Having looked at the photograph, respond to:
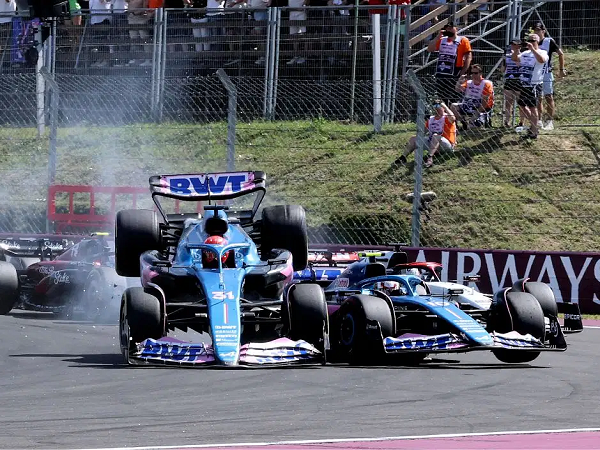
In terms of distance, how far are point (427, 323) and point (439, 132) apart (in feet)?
22.0

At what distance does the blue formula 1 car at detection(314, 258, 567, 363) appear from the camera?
34.3 feet

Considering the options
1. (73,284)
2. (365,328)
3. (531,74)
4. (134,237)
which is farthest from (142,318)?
(531,74)

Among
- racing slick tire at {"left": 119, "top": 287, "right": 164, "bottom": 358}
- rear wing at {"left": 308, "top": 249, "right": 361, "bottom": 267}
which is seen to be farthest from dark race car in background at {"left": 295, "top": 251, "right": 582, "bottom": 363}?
rear wing at {"left": 308, "top": 249, "right": 361, "bottom": 267}

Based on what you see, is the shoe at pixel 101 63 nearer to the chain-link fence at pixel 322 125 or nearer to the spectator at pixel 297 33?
the chain-link fence at pixel 322 125

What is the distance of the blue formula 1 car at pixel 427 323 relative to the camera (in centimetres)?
1045

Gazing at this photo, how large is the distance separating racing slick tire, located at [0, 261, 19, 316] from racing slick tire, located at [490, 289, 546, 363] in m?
5.58

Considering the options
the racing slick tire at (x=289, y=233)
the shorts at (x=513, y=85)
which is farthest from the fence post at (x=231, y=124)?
the racing slick tire at (x=289, y=233)

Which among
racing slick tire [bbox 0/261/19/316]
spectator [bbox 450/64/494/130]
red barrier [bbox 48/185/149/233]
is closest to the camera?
racing slick tire [bbox 0/261/19/316]

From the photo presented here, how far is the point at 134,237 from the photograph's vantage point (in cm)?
1143

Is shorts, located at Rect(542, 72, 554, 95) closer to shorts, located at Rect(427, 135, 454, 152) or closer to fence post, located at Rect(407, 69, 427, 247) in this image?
shorts, located at Rect(427, 135, 454, 152)

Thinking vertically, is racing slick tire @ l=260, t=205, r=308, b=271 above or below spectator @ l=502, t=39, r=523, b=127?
below

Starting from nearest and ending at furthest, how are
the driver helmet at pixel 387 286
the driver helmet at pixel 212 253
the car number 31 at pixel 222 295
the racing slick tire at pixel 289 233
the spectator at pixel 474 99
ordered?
the car number 31 at pixel 222 295
the driver helmet at pixel 212 253
the racing slick tire at pixel 289 233
the driver helmet at pixel 387 286
the spectator at pixel 474 99

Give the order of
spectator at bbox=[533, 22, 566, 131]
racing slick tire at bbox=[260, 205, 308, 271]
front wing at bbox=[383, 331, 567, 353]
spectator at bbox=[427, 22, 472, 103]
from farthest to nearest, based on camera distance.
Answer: spectator at bbox=[427, 22, 472, 103] < spectator at bbox=[533, 22, 566, 131] < racing slick tire at bbox=[260, 205, 308, 271] < front wing at bbox=[383, 331, 567, 353]

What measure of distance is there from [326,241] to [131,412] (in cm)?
1067
